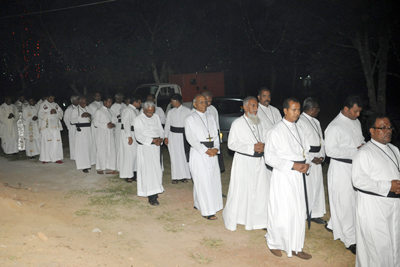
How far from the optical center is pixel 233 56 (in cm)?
3822

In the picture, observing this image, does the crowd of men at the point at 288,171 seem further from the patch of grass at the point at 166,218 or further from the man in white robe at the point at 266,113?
the patch of grass at the point at 166,218

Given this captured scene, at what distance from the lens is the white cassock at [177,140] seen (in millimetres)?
8836

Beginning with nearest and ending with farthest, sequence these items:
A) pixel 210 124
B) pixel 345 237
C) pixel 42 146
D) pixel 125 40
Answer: pixel 345 237 → pixel 210 124 → pixel 42 146 → pixel 125 40

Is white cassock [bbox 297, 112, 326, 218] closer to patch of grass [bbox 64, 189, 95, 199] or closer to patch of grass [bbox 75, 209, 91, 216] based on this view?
patch of grass [bbox 75, 209, 91, 216]

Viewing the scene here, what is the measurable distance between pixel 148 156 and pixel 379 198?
441cm

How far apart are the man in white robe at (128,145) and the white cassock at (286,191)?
4.44 meters

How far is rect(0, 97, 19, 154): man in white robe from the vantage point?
1277 centimetres

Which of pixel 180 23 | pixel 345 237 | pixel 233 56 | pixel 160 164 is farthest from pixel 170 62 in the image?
pixel 345 237

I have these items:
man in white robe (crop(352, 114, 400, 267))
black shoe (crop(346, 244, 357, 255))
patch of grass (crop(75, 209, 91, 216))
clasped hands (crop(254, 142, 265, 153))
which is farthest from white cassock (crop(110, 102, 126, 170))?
man in white robe (crop(352, 114, 400, 267))

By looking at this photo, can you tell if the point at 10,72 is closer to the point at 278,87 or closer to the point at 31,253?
the point at 278,87

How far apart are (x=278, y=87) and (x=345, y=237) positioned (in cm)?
4216

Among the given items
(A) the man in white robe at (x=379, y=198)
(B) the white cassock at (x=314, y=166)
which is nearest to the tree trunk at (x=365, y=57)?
(B) the white cassock at (x=314, y=166)

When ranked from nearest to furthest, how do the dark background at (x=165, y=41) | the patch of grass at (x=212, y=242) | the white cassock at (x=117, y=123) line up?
1. the patch of grass at (x=212, y=242)
2. the white cassock at (x=117, y=123)
3. the dark background at (x=165, y=41)

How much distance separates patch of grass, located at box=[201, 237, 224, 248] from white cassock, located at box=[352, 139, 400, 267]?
6.62ft
